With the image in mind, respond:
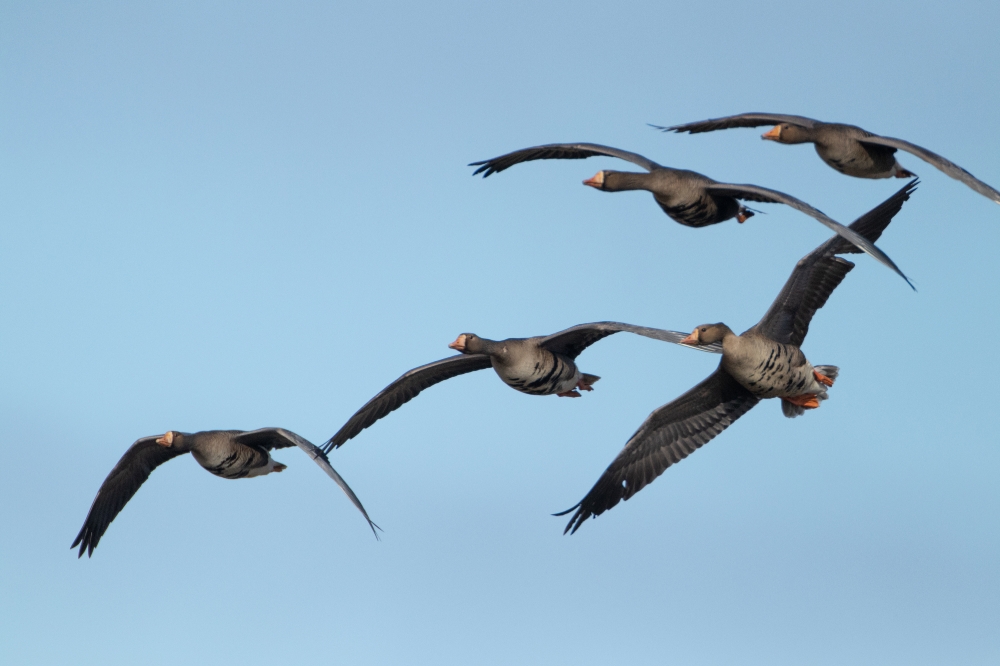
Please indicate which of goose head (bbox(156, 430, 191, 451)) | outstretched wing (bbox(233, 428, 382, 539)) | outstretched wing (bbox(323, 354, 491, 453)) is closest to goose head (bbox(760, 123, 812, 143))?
outstretched wing (bbox(323, 354, 491, 453))

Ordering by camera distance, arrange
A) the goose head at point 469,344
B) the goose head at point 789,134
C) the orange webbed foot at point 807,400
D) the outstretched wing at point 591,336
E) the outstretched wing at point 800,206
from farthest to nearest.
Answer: the goose head at point 469,344 → the orange webbed foot at point 807,400 → the goose head at point 789,134 → the outstretched wing at point 591,336 → the outstretched wing at point 800,206

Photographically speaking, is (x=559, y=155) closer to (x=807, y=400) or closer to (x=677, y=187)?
(x=677, y=187)

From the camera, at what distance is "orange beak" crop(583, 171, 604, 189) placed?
20172 millimetres

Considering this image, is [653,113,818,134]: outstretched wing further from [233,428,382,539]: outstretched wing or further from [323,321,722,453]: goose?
[233,428,382,539]: outstretched wing

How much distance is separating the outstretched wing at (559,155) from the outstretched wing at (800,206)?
4.53 feet

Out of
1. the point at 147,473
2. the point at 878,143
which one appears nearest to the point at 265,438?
the point at 147,473

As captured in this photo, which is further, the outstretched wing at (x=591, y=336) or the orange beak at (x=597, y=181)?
the orange beak at (x=597, y=181)

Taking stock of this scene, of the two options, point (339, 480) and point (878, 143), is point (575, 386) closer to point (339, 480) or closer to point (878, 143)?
point (339, 480)

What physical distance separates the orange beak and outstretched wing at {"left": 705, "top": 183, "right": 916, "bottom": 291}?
6.51 ft

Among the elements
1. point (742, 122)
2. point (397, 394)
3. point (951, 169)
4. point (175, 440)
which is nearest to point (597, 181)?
point (742, 122)

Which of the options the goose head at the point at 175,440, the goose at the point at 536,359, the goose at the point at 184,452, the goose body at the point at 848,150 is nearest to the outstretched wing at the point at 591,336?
the goose at the point at 536,359

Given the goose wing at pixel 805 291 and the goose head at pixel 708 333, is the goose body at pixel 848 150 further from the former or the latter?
the goose head at pixel 708 333

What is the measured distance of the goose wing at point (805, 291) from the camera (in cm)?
1862

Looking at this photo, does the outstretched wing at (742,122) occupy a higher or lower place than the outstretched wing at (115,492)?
higher
